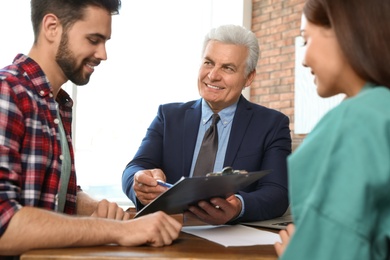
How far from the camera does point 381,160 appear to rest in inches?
34.7

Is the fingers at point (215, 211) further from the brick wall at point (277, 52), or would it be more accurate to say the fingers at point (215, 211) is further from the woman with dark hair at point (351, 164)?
the brick wall at point (277, 52)

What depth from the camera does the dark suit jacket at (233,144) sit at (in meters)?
2.44

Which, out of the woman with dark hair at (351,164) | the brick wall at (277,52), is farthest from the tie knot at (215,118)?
the brick wall at (277,52)

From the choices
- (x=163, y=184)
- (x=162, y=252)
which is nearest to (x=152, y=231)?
(x=162, y=252)

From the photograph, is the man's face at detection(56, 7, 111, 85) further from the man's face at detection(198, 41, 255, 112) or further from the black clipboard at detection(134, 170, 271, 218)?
the man's face at detection(198, 41, 255, 112)

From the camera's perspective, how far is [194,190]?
62.2 inches

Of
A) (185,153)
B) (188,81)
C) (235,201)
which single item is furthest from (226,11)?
(235,201)

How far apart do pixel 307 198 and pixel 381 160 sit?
13cm

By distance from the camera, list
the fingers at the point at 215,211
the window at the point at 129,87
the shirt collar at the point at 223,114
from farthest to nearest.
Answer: the window at the point at 129,87 → the shirt collar at the point at 223,114 → the fingers at the point at 215,211

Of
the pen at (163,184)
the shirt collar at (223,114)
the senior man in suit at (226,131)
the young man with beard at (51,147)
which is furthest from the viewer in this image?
the shirt collar at (223,114)

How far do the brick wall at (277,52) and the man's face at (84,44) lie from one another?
16.2 feet

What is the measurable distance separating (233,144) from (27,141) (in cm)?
114

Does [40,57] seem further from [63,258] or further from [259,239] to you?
[259,239]

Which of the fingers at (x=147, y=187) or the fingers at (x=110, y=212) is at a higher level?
the fingers at (x=147, y=187)
